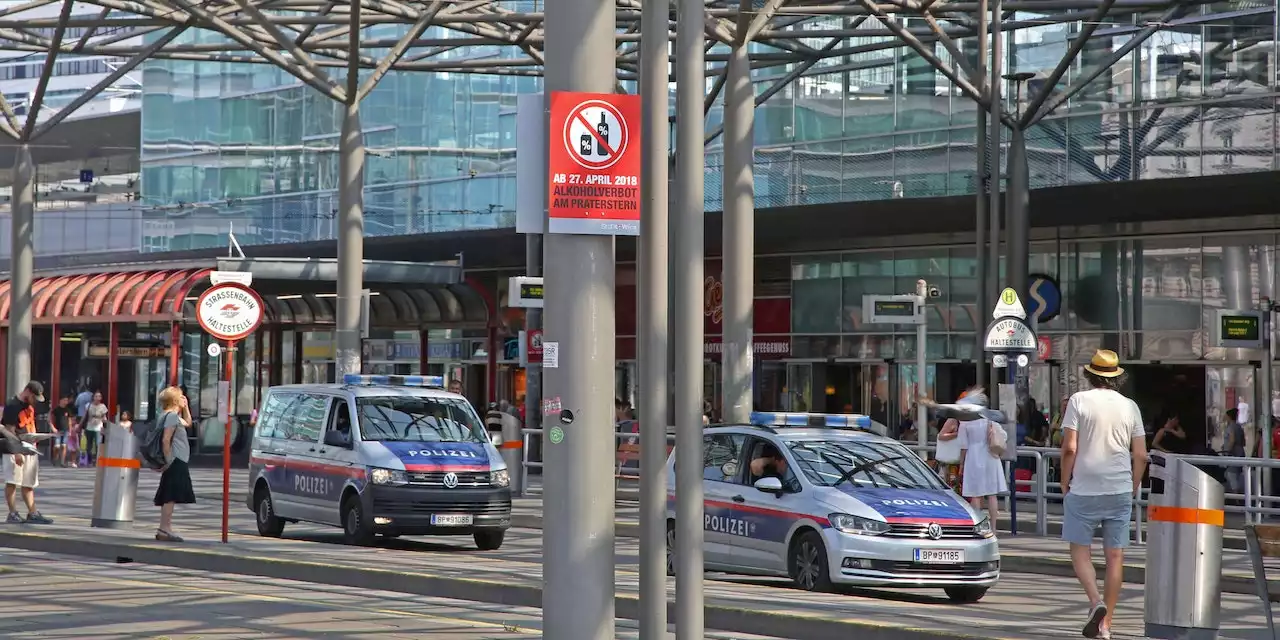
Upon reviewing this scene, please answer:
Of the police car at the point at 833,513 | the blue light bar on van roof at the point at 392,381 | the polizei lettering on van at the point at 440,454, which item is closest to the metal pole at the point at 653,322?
the police car at the point at 833,513

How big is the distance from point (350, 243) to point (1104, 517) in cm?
1779

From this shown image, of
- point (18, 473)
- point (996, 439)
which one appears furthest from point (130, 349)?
point (996, 439)

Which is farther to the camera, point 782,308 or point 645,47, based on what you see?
point 782,308

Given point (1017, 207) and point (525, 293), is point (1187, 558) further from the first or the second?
point (525, 293)

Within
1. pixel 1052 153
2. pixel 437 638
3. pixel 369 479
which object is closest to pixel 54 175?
pixel 1052 153

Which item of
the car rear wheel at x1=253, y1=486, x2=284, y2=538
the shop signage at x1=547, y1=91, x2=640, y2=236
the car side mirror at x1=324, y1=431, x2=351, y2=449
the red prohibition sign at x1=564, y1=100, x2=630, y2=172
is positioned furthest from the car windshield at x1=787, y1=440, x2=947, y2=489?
the car rear wheel at x1=253, y1=486, x2=284, y2=538

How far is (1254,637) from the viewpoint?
13391mm

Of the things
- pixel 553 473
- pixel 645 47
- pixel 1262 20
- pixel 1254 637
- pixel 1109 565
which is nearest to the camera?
pixel 553 473

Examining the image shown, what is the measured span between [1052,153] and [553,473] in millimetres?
24465

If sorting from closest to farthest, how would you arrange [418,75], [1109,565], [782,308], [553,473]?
[553,473] → [1109,565] → [782,308] → [418,75]

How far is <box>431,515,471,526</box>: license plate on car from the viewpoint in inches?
811

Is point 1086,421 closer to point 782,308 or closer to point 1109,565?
point 1109,565

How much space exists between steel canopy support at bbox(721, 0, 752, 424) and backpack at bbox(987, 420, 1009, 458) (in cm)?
464

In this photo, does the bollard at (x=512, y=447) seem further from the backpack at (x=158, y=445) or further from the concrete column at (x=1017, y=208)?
the backpack at (x=158, y=445)
